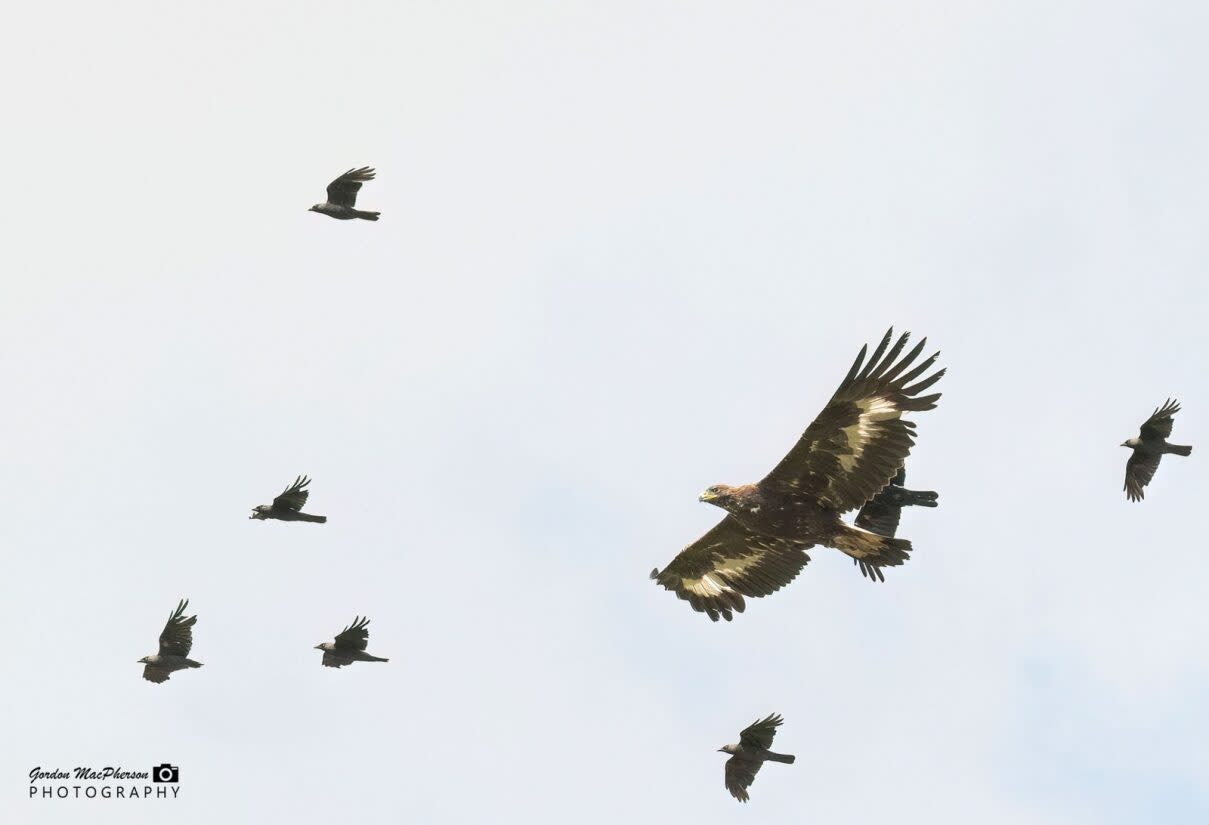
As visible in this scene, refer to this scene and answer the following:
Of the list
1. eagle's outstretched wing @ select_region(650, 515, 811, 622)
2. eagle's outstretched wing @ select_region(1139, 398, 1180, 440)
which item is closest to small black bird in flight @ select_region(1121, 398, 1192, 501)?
eagle's outstretched wing @ select_region(1139, 398, 1180, 440)

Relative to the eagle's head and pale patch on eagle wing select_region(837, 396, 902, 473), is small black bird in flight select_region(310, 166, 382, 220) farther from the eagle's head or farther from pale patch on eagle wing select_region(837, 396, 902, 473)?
pale patch on eagle wing select_region(837, 396, 902, 473)

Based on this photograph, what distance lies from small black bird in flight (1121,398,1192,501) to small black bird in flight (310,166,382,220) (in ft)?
56.5

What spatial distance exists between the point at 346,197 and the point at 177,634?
31.9ft

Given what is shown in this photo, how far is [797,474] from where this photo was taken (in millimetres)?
30047

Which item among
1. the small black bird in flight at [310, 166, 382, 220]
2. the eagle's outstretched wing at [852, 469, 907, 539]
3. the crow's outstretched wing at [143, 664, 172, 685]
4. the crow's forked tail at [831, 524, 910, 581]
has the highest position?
the small black bird in flight at [310, 166, 382, 220]

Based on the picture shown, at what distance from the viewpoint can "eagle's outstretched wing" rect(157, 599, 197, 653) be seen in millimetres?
33844

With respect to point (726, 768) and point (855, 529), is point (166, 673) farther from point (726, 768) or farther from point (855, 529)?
point (855, 529)

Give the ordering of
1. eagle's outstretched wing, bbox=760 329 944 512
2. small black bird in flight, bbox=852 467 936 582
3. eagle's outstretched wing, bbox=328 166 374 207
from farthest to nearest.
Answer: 1. eagle's outstretched wing, bbox=328 166 374 207
2. small black bird in flight, bbox=852 467 936 582
3. eagle's outstretched wing, bbox=760 329 944 512

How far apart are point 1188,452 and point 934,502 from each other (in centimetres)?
866

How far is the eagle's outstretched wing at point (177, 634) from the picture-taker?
33844 millimetres

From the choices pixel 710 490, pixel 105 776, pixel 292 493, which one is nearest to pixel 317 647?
pixel 292 493

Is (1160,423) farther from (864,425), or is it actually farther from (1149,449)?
(864,425)

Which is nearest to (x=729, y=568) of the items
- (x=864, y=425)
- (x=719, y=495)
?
(x=719, y=495)

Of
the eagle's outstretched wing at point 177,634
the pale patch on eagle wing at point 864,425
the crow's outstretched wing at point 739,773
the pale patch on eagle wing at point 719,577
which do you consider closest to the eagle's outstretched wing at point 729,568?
the pale patch on eagle wing at point 719,577
